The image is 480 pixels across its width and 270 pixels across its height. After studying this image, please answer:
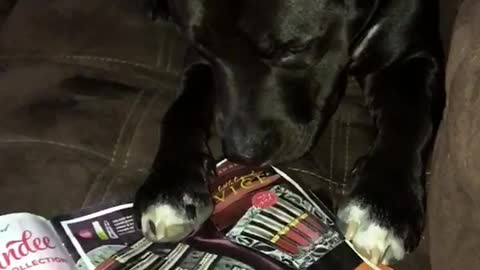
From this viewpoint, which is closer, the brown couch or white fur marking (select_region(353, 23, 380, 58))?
the brown couch

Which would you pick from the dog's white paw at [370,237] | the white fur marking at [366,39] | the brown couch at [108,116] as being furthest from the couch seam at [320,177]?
the white fur marking at [366,39]

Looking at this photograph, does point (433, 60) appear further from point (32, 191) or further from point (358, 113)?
point (32, 191)

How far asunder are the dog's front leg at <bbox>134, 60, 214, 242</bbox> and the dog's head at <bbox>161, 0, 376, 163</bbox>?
0.16 ft

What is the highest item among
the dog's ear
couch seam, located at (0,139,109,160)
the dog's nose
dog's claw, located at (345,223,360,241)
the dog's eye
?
the dog's eye

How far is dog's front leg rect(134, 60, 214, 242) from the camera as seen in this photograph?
164cm

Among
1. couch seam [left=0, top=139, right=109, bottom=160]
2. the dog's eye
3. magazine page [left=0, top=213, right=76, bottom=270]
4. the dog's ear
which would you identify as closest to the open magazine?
magazine page [left=0, top=213, right=76, bottom=270]

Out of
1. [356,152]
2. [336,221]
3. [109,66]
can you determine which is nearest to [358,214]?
[336,221]

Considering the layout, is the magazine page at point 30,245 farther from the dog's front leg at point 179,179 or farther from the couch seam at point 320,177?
the couch seam at point 320,177

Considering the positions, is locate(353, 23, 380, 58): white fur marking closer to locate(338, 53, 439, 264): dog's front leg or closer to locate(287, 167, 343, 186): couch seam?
locate(338, 53, 439, 264): dog's front leg

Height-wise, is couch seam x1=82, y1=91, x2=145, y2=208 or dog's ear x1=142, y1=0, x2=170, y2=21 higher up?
dog's ear x1=142, y1=0, x2=170, y2=21

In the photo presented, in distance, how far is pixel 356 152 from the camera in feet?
5.79

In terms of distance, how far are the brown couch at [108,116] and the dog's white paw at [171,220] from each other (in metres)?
0.08

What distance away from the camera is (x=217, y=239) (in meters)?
1.58

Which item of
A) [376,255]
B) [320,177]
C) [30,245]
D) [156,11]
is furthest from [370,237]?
[156,11]
